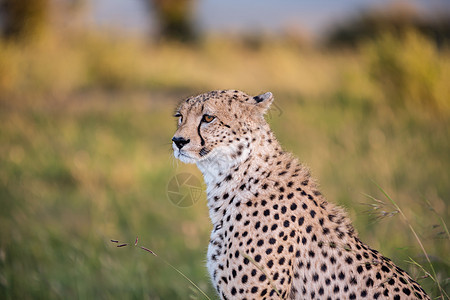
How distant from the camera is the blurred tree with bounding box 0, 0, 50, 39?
16062 millimetres

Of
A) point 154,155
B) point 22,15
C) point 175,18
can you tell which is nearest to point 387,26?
point 175,18

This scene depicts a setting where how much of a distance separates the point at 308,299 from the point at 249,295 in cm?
25

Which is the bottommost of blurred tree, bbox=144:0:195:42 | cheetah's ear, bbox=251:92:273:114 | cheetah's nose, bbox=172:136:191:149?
blurred tree, bbox=144:0:195:42

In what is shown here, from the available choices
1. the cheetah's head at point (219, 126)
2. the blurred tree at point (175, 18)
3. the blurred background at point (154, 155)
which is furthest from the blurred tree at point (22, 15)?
the cheetah's head at point (219, 126)

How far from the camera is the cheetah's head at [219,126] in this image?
238cm

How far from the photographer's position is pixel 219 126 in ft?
7.94

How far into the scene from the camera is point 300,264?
2.21 meters

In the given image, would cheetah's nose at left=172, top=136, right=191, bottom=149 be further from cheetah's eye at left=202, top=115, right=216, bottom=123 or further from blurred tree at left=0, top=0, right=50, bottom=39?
blurred tree at left=0, top=0, right=50, bottom=39

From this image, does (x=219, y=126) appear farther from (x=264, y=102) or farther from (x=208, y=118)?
(x=264, y=102)

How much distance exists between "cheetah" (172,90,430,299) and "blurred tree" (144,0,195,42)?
23209 millimetres

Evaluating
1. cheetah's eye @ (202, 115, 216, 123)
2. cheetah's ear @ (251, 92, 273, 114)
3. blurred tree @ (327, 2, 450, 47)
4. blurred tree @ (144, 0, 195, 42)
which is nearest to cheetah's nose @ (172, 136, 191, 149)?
cheetah's eye @ (202, 115, 216, 123)

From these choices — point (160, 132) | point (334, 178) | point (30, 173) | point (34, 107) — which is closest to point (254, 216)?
point (334, 178)

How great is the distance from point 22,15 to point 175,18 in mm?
9757

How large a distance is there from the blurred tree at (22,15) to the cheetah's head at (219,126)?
562 inches
